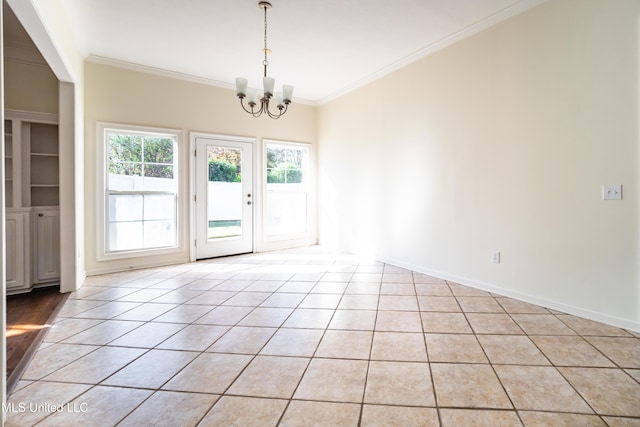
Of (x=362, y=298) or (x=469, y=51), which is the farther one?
(x=469, y=51)

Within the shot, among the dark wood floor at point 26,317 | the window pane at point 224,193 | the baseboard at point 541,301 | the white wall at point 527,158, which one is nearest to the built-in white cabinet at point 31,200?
the dark wood floor at point 26,317

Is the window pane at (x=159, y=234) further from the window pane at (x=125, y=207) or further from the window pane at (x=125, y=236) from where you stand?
the window pane at (x=125, y=207)

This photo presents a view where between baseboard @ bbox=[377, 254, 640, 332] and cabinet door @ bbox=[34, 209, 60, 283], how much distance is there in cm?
434

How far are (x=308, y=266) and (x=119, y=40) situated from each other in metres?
3.56

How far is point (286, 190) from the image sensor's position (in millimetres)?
5836

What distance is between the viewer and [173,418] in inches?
58.4

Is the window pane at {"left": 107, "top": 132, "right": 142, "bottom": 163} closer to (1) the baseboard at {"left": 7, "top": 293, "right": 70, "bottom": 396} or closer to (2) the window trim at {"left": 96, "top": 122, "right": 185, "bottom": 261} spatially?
(2) the window trim at {"left": 96, "top": 122, "right": 185, "bottom": 261}

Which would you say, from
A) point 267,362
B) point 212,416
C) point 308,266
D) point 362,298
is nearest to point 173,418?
point 212,416

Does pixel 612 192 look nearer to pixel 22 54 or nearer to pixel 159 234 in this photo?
pixel 159 234

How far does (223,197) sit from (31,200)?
2.29 m

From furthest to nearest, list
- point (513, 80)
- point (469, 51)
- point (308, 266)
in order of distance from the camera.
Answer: point (308, 266), point (469, 51), point (513, 80)

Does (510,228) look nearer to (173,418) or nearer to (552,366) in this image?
(552,366)

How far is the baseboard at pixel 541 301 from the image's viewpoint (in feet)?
7.88

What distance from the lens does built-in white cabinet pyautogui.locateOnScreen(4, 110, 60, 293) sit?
11.2ft
